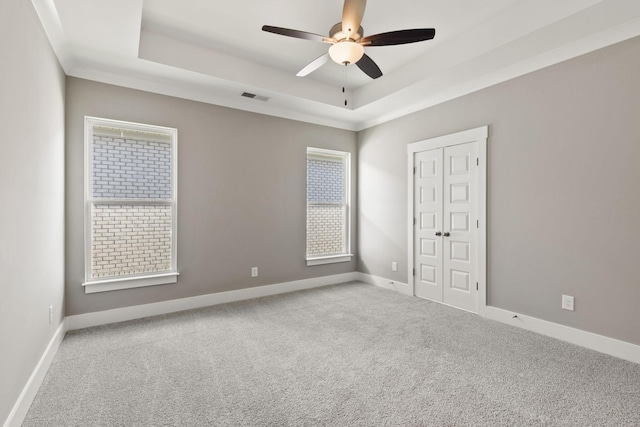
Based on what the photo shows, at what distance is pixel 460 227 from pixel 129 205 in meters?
3.87

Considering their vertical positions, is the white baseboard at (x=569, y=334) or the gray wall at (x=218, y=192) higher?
the gray wall at (x=218, y=192)

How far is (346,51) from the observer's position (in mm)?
2430

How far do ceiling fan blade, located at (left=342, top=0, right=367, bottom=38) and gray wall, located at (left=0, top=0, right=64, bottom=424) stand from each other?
1.97 metres

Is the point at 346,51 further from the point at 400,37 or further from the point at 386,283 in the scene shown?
the point at 386,283

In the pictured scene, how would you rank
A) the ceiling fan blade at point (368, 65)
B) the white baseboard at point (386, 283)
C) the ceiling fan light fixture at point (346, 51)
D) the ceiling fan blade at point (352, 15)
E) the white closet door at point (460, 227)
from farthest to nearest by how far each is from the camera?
the white baseboard at point (386, 283)
the white closet door at point (460, 227)
the ceiling fan blade at point (368, 65)
the ceiling fan light fixture at point (346, 51)
the ceiling fan blade at point (352, 15)

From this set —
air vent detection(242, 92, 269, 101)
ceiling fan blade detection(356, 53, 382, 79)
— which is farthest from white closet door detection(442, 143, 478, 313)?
air vent detection(242, 92, 269, 101)

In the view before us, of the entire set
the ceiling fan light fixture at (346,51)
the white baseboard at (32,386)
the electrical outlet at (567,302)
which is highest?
the ceiling fan light fixture at (346,51)

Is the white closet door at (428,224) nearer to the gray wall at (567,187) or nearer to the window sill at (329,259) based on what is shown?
the gray wall at (567,187)

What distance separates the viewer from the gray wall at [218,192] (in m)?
3.22

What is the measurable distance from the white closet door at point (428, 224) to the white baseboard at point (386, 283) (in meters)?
0.16

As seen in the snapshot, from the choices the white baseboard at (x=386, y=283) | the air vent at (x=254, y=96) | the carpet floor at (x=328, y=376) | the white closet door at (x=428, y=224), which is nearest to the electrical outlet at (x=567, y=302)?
the carpet floor at (x=328, y=376)

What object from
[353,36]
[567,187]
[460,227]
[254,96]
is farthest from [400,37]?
[460,227]

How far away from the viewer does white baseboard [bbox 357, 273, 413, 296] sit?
4.52 metres

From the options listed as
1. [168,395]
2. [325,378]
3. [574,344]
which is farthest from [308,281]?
[574,344]
